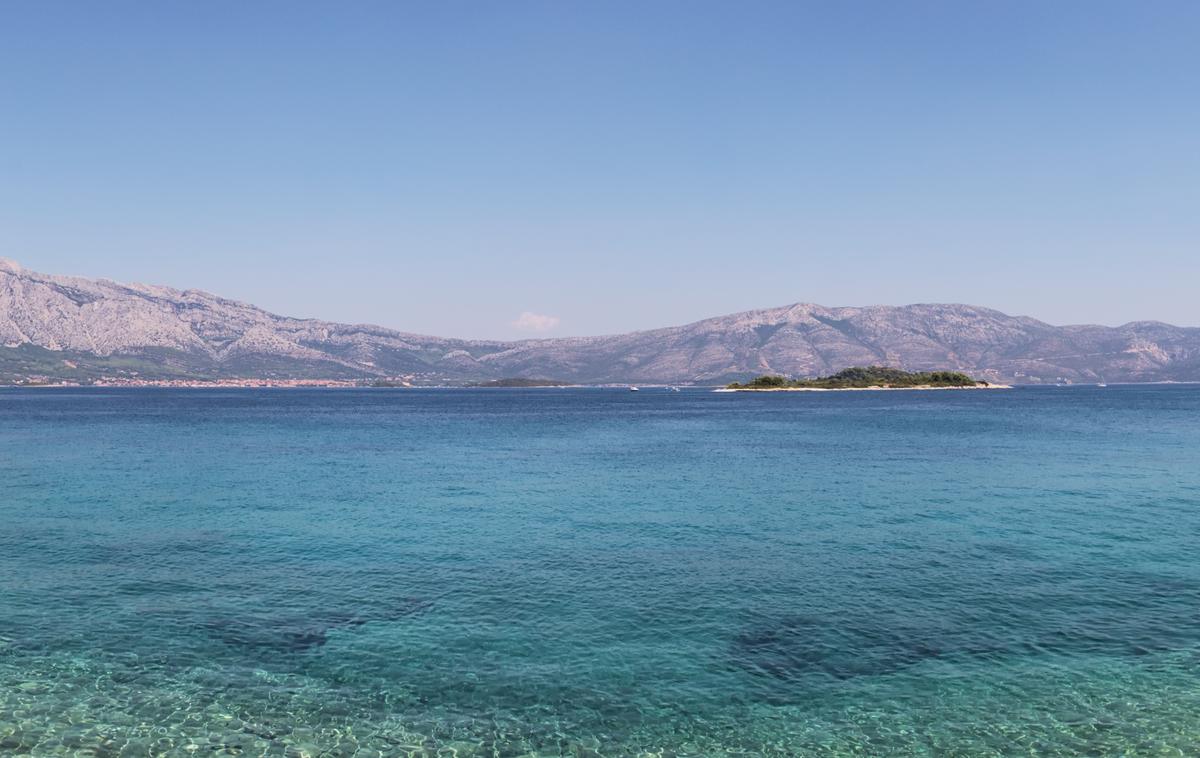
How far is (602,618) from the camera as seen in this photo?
29.4 meters

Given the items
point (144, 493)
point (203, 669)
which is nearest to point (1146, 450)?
point (203, 669)

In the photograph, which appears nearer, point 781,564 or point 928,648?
point 928,648

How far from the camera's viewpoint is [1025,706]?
2130 centimetres

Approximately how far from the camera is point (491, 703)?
2200cm

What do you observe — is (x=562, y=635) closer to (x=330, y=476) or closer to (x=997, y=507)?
(x=997, y=507)

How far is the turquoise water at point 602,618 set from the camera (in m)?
20.4

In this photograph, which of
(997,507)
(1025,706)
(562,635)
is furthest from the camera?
(997,507)

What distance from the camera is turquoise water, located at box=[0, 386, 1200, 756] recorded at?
67.0 ft

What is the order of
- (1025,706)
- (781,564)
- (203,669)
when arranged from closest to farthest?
(1025,706) → (203,669) → (781,564)

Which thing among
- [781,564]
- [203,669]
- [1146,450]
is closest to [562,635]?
[203,669]

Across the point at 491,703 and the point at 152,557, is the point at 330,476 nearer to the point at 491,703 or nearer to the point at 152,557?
the point at 152,557

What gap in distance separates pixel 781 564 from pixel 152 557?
112 ft

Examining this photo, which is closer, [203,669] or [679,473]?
[203,669]

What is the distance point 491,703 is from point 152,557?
90.6 feet
